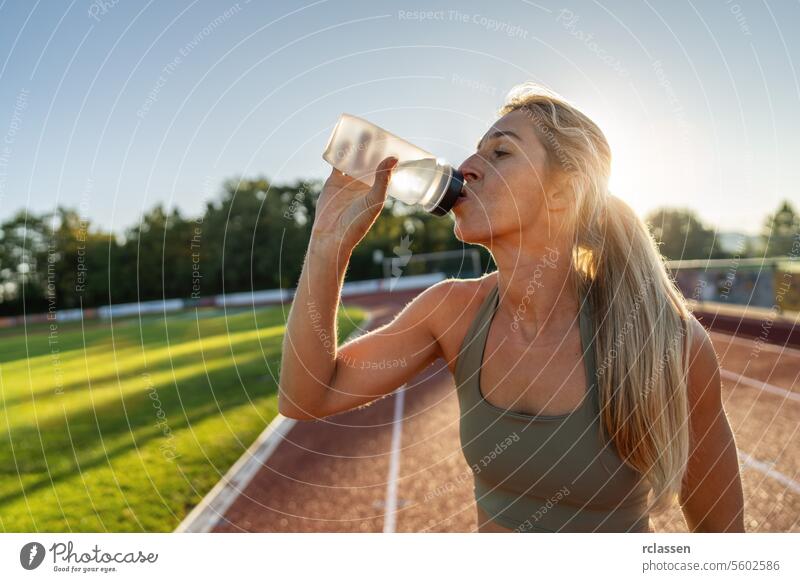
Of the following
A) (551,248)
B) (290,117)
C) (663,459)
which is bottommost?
(663,459)

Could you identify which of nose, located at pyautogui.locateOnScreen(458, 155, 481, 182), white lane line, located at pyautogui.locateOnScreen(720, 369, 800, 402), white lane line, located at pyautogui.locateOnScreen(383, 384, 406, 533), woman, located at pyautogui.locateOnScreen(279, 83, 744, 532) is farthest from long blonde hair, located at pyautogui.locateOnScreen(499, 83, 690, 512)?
white lane line, located at pyautogui.locateOnScreen(720, 369, 800, 402)

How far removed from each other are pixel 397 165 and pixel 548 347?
883 mm

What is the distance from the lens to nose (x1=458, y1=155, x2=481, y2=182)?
198 centimetres

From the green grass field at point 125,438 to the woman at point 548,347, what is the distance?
3210 millimetres

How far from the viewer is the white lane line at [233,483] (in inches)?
192

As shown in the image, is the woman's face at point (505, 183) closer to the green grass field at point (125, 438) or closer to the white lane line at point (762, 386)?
the green grass field at point (125, 438)

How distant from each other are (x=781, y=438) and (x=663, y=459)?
648 centimetres

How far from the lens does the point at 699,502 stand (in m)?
2.14

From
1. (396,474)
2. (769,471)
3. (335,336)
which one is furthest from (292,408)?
(769,471)

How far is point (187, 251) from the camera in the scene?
43.1m

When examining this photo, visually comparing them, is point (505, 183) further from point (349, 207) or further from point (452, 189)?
point (349, 207)

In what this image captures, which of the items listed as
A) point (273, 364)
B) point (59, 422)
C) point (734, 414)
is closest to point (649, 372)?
point (734, 414)

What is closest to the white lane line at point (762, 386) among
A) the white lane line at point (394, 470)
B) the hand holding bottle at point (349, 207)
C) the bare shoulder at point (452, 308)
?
the white lane line at point (394, 470)
